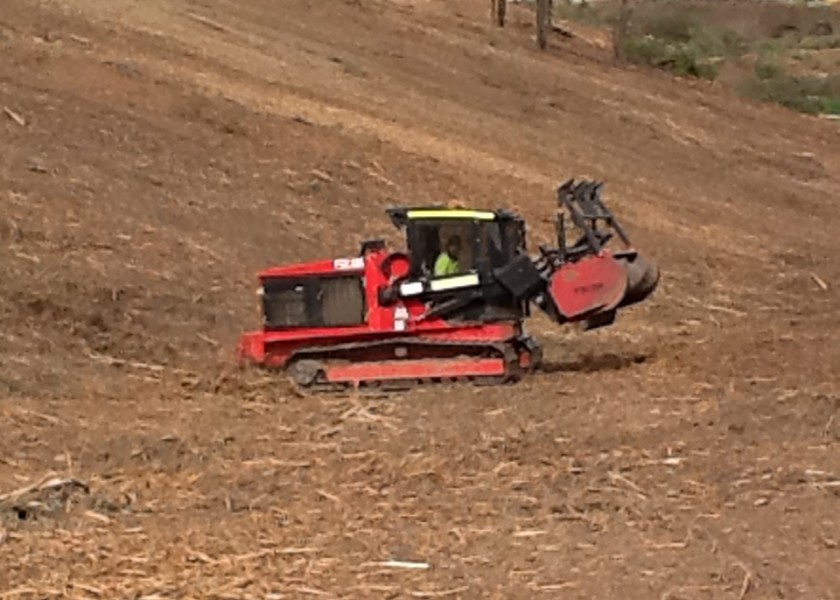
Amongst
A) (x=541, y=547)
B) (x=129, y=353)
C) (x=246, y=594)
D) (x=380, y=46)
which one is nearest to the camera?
(x=246, y=594)

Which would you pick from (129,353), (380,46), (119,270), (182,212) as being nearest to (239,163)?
(182,212)

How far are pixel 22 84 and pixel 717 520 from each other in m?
11.7

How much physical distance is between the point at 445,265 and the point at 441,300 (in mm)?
228

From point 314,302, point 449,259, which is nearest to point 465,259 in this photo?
point 449,259

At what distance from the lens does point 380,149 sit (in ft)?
Result: 60.3

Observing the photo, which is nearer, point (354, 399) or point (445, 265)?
point (354, 399)

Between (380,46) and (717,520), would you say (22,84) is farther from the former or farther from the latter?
(717,520)

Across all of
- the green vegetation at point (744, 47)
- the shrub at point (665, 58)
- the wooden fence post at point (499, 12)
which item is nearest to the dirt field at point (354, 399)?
the wooden fence post at point (499, 12)

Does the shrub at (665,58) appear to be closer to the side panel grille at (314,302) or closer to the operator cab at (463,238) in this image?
the operator cab at (463,238)

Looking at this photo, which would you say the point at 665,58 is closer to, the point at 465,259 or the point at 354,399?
the point at 465,259

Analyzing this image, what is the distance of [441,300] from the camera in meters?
10.4

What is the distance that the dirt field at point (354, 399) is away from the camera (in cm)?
681

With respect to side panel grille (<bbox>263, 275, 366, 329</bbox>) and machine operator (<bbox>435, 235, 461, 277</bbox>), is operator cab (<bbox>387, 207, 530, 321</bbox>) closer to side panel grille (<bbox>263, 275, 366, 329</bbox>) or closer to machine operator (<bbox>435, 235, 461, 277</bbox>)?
machine operator (<bbox>435, 235, 461, 277</bbox>)

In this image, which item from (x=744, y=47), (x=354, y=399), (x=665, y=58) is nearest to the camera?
(x=354, y=399)
